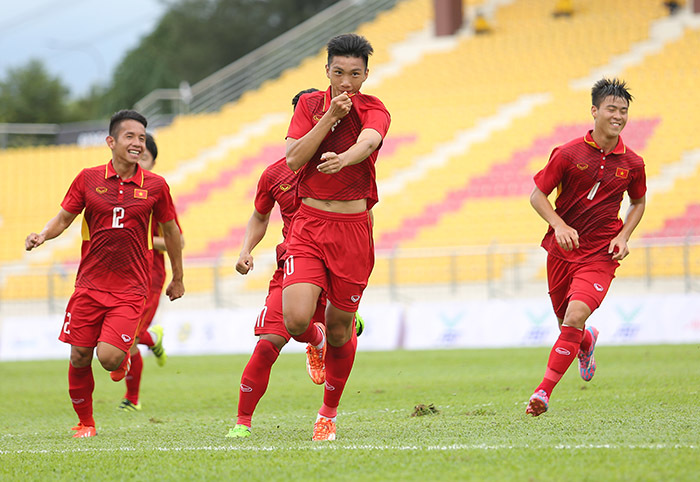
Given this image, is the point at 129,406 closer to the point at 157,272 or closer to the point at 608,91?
the point at 157,272

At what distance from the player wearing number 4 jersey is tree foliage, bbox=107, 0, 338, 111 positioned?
42743mm

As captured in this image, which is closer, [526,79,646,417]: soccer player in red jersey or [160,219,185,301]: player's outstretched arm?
[526,79,646,417]: soccer player in red jersey

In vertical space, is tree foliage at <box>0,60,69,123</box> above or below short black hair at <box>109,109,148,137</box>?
above

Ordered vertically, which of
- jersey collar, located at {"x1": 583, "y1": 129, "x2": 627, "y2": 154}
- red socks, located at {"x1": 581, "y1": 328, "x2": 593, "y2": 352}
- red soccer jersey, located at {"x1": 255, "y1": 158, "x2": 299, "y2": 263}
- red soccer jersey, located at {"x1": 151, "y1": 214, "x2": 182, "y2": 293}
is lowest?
red socks, located at {"x1": 581, "y1": 328, "x2": 593, "y2": 352}

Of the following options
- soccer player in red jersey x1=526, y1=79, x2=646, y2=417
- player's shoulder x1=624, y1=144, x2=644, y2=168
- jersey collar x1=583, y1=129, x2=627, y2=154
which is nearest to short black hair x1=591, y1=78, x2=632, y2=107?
soccer player in red jersey x1=526, y1=79, x2=646, y2=417

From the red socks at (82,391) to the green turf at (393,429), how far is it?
19cm

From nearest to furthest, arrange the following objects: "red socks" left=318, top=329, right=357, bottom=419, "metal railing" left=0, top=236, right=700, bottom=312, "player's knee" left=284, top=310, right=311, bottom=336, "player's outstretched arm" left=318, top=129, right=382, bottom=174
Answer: "player's outstretched arm" left=318, top=129, right=382, bottom=174 → "player's knee" left=284, top=310, right=311, bottom=336 → "red socks" left=318, top=329, right=357, bottom=419 → "metal railing" left=0, top=236, right=700, bottom=312

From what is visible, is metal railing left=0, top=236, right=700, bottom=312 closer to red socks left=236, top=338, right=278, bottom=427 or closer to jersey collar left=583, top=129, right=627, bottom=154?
jersey collar left=583, top=129, right=627, bottom=154

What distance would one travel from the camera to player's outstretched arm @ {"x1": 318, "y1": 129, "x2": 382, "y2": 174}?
5406 mm

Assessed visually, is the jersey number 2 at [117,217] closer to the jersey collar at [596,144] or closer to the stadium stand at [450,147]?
the jersey collar at [596,144]

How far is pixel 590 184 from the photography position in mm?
7367

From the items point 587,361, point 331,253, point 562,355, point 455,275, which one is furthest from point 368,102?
point 455,275

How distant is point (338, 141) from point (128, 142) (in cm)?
194

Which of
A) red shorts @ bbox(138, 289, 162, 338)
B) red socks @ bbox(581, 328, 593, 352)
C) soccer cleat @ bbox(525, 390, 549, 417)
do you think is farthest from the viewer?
red shorts @ bbox(138, 289, 162, 338)
